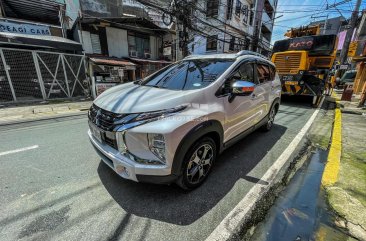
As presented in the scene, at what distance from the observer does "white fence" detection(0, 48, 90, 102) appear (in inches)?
345

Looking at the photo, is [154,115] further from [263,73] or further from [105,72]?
[105,72]

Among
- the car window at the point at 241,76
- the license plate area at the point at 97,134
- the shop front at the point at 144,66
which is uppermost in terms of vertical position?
the shop front at the point at 144,66

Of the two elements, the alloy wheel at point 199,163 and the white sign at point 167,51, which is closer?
the alloy wheel at point 199,163

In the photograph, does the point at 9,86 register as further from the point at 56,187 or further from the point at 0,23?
the point at 56,187

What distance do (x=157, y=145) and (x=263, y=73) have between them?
10.8 feet

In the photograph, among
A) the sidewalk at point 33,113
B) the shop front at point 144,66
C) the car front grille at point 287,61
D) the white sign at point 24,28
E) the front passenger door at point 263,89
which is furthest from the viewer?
the shop front at point 144,66

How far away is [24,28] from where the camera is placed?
10.1 m

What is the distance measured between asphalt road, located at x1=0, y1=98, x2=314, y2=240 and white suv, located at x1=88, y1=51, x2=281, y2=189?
372 mm

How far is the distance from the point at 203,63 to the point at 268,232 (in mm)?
2660

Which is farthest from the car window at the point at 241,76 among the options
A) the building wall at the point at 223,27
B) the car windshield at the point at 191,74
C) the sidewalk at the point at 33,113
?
the building wall at the point at 223,27

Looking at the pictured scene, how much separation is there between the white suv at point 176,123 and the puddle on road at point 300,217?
3.20 ft

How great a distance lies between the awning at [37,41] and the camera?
28.7 ft

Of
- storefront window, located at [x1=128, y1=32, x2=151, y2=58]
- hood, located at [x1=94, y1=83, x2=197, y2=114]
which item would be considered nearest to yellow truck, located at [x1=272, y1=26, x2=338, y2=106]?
hood, located at [x1=94, y1=83, x2=197, y2=114]

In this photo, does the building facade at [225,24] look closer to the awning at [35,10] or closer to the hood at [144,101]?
the awning at [35,10]
